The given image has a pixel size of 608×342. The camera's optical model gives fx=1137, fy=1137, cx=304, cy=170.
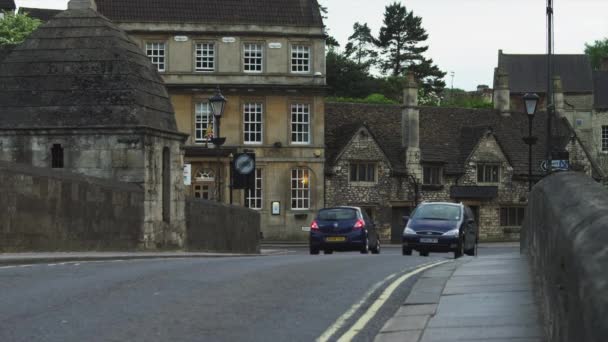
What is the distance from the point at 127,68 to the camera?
33.5 m

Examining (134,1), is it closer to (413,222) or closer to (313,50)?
(313,50)

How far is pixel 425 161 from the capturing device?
7275 centimetres

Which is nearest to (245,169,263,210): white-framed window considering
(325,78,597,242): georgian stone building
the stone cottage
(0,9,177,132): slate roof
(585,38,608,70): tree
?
(325,78,597,242): georgian stone building

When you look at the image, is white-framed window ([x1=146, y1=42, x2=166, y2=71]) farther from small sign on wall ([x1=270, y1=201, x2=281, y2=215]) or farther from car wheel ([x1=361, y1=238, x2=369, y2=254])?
car wheel ([x1=361, y1=238, x2=369, y2=254])

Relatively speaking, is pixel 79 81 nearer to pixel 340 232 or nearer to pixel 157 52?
pixel 340 232

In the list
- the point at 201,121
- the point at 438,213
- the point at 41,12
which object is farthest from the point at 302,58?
the point at 41,12

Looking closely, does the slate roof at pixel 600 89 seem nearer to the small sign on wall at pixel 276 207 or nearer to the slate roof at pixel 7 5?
the small sign on wall at pixel 276 207

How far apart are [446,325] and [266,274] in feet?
20.4

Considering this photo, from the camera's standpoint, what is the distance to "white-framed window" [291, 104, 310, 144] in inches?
2640

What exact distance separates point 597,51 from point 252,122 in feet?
262

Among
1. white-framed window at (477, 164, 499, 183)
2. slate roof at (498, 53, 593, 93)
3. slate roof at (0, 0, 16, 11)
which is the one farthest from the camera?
slate roof at (498, 53, 593, 93)

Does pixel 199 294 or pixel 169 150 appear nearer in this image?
pixel 199 294

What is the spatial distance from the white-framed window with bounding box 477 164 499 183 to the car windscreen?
44246 mm

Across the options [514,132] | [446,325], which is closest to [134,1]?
[514,132]
